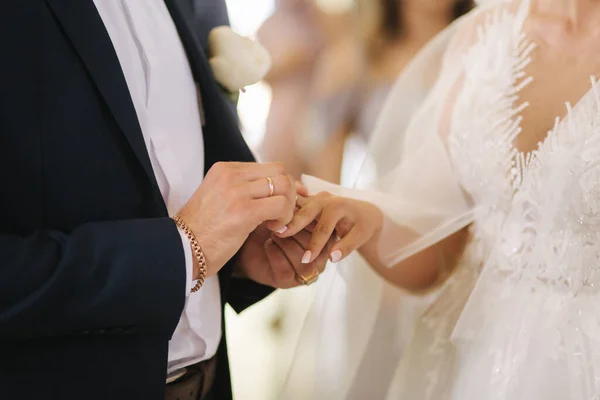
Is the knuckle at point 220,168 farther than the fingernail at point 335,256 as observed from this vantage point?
No

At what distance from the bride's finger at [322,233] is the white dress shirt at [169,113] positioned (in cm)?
14

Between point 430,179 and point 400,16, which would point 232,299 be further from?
point 400,16

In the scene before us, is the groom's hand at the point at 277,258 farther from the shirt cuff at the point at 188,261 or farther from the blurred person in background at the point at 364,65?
the blurred person in background at the point at 364,65

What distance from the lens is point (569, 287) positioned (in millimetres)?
879

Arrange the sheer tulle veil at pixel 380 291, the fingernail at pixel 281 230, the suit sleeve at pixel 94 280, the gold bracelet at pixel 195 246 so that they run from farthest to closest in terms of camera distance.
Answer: the sheer tulle veil at pixel 380 291 < the fingernail at pixel 281 230 < the gold bracelet at pixel 195 246 < the suit sleeve at pixel 94 280

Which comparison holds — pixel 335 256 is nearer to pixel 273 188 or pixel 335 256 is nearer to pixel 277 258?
pixel 277 258

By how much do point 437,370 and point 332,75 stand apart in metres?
0.85

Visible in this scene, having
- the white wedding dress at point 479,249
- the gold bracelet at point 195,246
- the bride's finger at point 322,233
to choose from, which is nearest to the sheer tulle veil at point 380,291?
the white wedding dress at point 479,249

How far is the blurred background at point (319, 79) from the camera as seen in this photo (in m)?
1.41

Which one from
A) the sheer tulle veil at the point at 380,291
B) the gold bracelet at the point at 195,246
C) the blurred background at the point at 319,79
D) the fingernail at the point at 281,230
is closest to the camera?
the gold bracelet at the point at 195,246

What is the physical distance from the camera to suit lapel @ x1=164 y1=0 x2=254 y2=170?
873 mm

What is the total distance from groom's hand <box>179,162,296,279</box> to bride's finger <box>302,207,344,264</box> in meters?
0.16

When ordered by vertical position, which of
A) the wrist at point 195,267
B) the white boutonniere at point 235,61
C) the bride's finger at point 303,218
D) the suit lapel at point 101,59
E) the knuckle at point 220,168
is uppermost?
the suit lapel at point 101,59

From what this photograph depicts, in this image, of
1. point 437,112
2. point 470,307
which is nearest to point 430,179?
point 437,112
